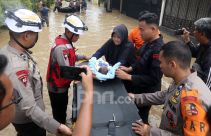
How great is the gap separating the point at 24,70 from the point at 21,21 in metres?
0.47

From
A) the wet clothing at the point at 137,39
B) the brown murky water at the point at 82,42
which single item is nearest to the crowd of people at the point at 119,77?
the wet clothing at the point at 137,39

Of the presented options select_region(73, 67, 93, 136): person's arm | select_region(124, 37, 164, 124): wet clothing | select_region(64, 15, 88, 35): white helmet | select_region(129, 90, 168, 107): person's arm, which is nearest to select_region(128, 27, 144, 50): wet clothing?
select_region(124, 37, 164, 124): wet clothing

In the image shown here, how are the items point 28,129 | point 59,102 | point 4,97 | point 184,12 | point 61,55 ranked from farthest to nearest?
point 184,12 < point 59,102 < point 61,55 < point 28,129 < point 4,97

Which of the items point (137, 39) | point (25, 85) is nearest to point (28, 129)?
point (25, 85)

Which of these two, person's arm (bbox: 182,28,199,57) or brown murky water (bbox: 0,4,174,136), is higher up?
person's arm (bbox: 182,28,199,57)

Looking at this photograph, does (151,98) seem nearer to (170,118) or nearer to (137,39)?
(170,118)

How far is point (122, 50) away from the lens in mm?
3469

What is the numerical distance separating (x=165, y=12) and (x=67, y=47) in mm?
11764

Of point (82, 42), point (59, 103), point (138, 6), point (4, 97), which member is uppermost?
point (4, 97)

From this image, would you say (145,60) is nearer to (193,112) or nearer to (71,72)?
(71,72)

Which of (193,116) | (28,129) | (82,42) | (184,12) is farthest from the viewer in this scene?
(184,12)

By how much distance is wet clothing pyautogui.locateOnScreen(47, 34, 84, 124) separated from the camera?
3.14 meters

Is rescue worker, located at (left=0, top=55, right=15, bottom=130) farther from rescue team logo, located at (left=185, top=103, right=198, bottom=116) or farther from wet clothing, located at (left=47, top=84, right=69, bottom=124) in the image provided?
wet clothing, located at (left=47, top=84, right=69, bottom=124)

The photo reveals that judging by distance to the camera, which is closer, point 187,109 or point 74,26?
point 187,109
